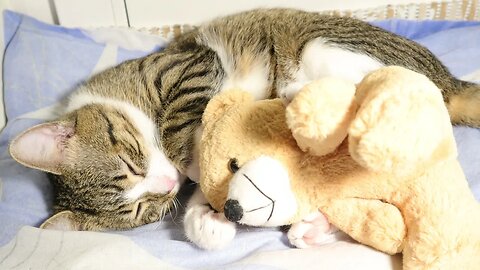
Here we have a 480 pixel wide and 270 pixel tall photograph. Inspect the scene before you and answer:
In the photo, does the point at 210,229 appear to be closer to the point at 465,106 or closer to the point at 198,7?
the point at 465,106

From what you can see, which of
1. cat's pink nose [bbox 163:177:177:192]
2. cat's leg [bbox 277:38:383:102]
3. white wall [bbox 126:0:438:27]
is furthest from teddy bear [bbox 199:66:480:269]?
white wall [bbox 126:0:438:27]

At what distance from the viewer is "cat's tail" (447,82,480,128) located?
1.60m

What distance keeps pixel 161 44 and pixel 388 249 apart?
141 centimetres

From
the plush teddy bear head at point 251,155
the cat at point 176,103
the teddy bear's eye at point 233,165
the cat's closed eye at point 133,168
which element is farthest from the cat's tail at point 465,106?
the cat's closed eye at point 133,168

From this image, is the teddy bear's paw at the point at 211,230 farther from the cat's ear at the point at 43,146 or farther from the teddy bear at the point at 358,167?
the cat's ear at the point at 43,146

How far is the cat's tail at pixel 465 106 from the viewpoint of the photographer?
1604 millimetres

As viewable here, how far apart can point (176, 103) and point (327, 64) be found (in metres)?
0.49

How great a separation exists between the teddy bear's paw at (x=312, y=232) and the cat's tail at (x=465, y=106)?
68 cm

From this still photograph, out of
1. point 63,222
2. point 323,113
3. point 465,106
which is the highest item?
point 323,113

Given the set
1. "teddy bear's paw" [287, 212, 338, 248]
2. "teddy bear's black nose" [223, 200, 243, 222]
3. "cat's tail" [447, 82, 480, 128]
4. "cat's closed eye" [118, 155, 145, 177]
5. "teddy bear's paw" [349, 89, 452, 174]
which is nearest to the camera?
"teddy bear's paw" [349, 89, 452, 174]

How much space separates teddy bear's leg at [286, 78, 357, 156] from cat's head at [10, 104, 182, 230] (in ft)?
2.12

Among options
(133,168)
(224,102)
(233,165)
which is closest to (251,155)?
(233,165)

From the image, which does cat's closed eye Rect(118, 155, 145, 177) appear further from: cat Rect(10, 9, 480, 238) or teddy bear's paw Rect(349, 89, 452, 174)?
teddy bear's paw Rect(349, 89, 452, 174)

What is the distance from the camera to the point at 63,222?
1415 mm
